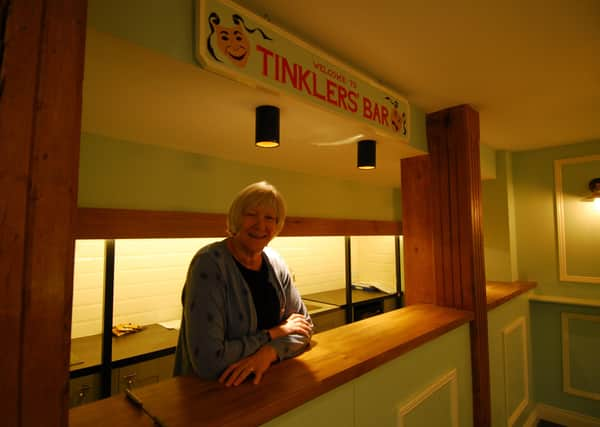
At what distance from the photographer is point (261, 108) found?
1.39 metres

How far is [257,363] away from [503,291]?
2.25 metres

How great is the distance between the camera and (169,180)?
204 centimetres

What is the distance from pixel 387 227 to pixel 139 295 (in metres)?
2.45

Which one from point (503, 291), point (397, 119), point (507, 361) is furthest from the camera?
point (503, 291)

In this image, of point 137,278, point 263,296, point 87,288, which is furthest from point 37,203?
point 137,278

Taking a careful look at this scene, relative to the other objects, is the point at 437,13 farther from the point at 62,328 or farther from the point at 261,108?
the point at 62,328

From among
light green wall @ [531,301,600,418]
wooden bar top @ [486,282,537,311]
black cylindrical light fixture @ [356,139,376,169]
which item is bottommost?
light green wall @ [531,301,600,418]

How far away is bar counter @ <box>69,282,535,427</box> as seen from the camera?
818mm

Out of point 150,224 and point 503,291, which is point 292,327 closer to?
point 150,224

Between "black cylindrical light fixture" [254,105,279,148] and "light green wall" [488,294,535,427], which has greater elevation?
"black cylindrical light fixture" [254,105,279,148]

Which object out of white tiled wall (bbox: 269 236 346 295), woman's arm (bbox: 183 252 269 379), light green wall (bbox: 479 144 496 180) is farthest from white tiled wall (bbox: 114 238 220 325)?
light green wall (bbox: 479 144 496 180)

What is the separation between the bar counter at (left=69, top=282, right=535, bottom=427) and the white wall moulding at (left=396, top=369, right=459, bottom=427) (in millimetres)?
254

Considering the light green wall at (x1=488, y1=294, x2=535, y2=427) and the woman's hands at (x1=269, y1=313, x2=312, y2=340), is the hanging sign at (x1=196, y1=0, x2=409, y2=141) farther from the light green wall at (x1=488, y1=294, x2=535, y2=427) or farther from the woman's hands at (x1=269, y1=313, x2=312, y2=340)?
the light green wall at (x1=488, y1=294, x2=535, y2=427)

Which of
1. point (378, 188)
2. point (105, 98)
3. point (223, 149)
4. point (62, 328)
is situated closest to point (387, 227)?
Answer: point (378, 188)
